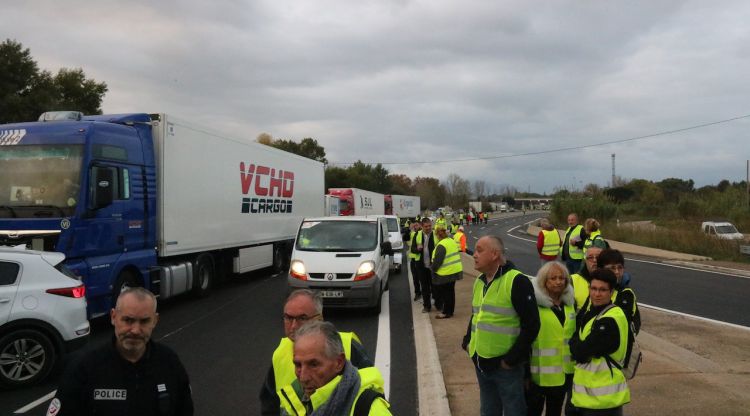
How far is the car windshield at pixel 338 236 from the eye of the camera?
1102 centimetres

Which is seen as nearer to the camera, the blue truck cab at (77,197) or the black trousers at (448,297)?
the blue truck cab at (77,197)

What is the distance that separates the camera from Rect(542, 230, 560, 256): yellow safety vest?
11.9 m

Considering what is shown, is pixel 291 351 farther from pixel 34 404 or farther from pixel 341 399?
pixel 34 404

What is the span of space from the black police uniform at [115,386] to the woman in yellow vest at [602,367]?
2.42 meters

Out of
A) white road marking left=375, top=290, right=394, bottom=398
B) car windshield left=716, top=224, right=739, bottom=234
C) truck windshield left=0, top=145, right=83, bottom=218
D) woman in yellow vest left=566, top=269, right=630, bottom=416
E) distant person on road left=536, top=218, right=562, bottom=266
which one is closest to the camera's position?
woman in yellow vest left=566, top=269, right=630, bottom=416

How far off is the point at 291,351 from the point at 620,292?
2.41 m

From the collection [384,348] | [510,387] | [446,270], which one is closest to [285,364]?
[510,387]

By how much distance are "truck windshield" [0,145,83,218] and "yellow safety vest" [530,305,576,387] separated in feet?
24.4

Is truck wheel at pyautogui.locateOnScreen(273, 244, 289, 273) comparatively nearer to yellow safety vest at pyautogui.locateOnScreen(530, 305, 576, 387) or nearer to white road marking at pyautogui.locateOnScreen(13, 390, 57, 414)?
white road marking at pyautogui.locateOnScreen(13, 390, 57, 414)

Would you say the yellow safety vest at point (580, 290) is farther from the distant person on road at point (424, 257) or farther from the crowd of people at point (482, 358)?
the distant person on road at point (424, 257)

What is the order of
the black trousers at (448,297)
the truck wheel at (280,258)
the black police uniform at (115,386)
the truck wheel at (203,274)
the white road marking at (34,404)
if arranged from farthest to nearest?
1. the truck wheel at (280,258)
2. the truck wheel at (203,274)
3. the black trousers at (448,297)
4. the white road marking at (34,404)
5. the black police uniform at (115,386)

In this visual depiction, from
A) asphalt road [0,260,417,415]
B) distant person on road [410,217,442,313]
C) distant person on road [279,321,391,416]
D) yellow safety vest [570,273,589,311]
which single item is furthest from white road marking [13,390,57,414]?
distant person on road [410,217,442,313]

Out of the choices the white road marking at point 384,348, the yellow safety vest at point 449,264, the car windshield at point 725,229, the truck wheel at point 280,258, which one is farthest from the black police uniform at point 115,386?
the car windshield at point 725,229

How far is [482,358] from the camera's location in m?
3.91
